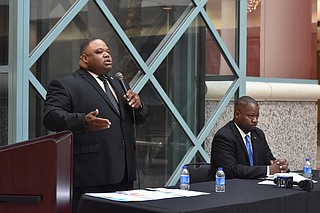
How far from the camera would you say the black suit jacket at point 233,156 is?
4.81 metres

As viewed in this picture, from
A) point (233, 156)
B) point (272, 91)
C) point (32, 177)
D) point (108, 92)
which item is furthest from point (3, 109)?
point (272, 91)

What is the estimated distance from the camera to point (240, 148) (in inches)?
200

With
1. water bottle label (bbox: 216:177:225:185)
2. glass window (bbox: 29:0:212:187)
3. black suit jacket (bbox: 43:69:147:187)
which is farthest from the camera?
glass window (bbox: 29:0:212:187)

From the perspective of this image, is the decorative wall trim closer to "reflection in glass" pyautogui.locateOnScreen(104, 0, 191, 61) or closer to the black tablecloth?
"reflection in glass" pyautogui.locateOnScreen(104, 0, 191, 61)

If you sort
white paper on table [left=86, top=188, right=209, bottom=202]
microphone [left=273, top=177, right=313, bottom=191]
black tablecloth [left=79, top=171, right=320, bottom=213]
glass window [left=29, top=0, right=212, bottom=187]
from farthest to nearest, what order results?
glass window [left=29, top=0, right=212, bottom=187], microphone [left=273, top=177, right=313, bottom=191], white paper on table [left=86, top=188, right=209, bottom=202], black tablecloth [left=79, top=171, right=320, bottom=213]

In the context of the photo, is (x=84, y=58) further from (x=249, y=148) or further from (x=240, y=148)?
(x=249, y=148)

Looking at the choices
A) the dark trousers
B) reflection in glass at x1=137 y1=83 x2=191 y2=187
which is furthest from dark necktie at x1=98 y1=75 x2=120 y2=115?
reflection in glass at x1=137 y1=83 x2=191 y2=187

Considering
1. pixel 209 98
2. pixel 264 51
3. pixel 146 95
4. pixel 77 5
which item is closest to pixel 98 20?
pixel 77 5

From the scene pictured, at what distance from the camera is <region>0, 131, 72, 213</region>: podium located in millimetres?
2467

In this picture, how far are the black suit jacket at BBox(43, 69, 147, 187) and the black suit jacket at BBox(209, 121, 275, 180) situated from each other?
0.77 m

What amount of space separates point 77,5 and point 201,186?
2.10m

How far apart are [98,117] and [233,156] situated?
1.19m

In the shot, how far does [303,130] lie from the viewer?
8.76m

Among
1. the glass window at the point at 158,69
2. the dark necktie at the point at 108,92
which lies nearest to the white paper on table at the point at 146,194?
the dark necktie at the point at 108,92
